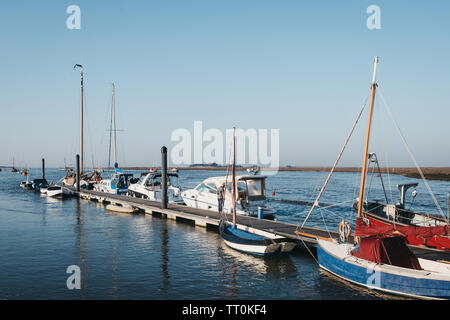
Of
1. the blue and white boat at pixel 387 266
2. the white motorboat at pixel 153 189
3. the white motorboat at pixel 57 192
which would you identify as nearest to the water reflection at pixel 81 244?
the white motorboat at pixel 153 189

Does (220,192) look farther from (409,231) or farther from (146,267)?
(409,231)

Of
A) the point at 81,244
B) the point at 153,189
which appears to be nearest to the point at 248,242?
the point at 81,244

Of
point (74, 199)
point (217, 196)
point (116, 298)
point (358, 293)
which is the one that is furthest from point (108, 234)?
point (74, 199)

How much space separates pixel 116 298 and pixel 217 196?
16.6 meters

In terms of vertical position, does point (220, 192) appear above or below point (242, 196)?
above

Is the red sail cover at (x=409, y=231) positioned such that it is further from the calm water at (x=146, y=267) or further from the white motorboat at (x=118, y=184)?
the white motorboat at (x=118, y=184)

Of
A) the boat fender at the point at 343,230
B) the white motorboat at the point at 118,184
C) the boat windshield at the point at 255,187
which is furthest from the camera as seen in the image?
the white motorboat at the point at 118,184

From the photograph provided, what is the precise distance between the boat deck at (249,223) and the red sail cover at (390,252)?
258 centimetres

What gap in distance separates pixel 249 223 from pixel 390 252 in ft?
38.0

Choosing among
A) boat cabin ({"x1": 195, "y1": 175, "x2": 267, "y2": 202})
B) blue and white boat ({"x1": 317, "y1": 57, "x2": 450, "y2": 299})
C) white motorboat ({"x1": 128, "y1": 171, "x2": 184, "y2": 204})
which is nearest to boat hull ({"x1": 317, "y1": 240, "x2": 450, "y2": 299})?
blue and white boat ({"x1": 317, "y1": 57, "x2": 450, "y2": 299})

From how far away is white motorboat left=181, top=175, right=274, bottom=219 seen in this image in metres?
27.8

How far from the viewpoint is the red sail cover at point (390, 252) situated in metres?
13.7

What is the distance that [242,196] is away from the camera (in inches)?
1136
